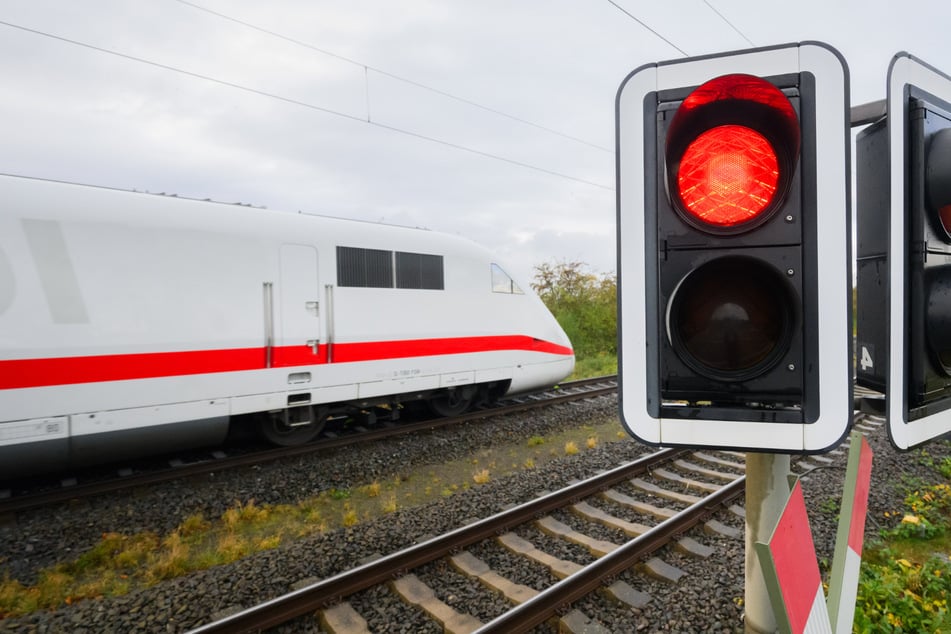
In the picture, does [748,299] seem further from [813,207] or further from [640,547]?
[640,547]

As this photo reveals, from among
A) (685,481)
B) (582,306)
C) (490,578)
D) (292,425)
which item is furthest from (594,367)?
(490,578)

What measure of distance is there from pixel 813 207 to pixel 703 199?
8.0 inches

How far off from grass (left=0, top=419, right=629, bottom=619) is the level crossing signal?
524 centimetres

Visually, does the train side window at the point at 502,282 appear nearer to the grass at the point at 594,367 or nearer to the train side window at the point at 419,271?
the train side window at the point at 419,271

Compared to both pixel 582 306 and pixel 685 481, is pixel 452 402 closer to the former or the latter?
pixel 685 481

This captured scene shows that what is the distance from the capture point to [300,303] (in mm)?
7387

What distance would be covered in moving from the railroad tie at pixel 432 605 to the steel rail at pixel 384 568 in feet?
0.46

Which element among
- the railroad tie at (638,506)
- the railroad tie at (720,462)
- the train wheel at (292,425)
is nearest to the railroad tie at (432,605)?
the railroad tie at (638,506)

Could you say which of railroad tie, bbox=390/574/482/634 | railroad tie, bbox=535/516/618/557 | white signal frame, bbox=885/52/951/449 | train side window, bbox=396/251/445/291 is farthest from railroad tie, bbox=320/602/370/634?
train side window, bbox=396/251/445/291

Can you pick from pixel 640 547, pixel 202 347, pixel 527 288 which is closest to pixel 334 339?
pixel 202 347

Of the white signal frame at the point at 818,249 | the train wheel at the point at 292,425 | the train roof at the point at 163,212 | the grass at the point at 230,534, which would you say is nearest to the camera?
Answer: the white signal frame at the point at 818,249

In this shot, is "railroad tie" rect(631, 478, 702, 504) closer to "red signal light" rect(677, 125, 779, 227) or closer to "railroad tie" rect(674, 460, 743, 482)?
"railroad tie" rect(674, 460, 743, 482)

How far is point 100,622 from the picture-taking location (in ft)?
12.4

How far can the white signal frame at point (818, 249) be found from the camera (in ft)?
3.27
